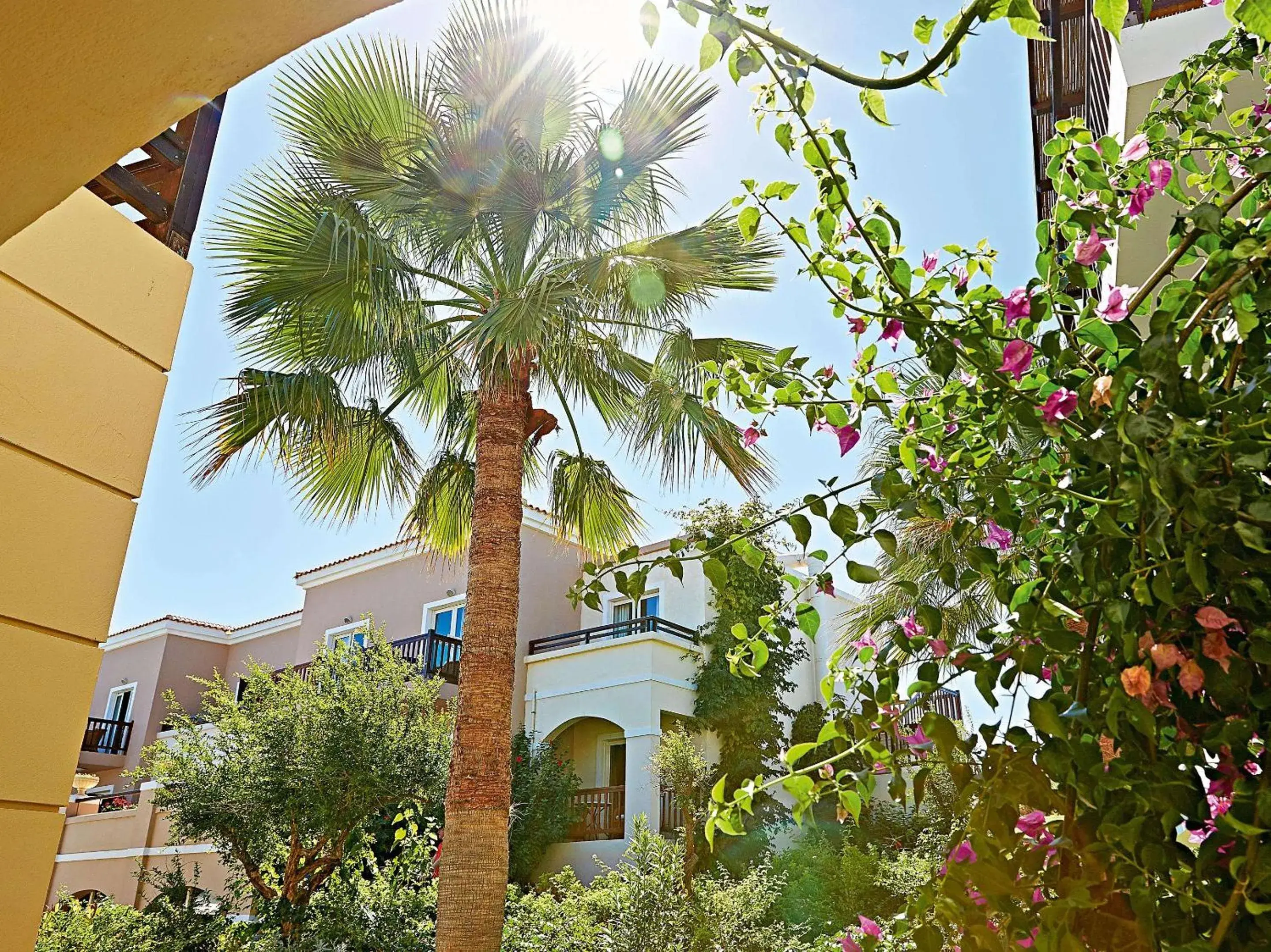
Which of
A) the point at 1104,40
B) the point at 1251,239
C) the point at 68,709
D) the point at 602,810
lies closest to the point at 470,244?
the point at 1104,40

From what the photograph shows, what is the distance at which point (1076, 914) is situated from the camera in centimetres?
88

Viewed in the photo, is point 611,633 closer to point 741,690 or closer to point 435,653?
point 741,690

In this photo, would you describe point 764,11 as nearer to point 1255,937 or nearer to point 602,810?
point 1255,937

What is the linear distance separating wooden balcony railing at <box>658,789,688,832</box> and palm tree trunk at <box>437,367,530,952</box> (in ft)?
27.7

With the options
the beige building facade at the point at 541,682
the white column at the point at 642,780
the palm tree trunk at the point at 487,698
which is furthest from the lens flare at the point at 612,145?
the white column at the point at 642,780

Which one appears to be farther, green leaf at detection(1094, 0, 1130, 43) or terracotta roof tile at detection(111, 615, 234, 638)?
terracotta roof tile at detection(111, 615, 234, 638)

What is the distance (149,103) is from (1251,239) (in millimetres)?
1624

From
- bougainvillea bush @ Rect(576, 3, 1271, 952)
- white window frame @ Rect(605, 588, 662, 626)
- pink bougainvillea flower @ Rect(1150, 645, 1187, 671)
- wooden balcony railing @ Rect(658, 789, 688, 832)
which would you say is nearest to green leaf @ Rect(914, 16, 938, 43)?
bougainvillea bush @ Rect(576, 3, 1271, 952)

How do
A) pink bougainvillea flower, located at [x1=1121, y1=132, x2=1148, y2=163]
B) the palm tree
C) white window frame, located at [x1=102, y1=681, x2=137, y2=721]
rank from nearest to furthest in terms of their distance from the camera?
pink bougainvillea flower, located at [x1=1121, y1=132, x2=1148, y2=163] < the palm tree < white window frame, located at [x1=102, y1=681, x2=137, y2=721]

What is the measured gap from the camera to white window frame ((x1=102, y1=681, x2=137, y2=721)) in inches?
944

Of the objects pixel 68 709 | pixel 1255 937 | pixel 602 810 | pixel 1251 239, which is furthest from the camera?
pixel 602 810

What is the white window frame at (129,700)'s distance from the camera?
24.0 meters

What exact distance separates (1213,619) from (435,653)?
55.8 feet

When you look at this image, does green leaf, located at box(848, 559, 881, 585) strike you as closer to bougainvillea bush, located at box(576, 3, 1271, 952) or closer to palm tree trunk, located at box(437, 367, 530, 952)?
bougainvillea bush, located at box(576, 3, 1271, 952)
